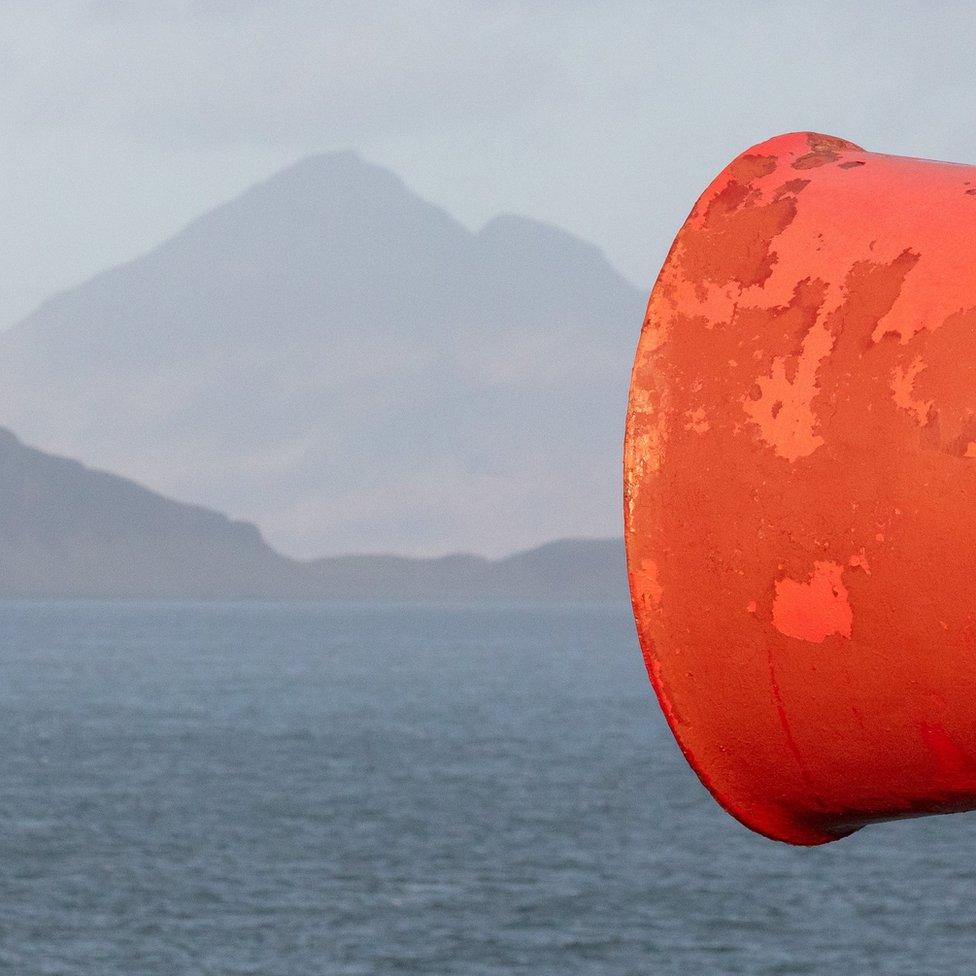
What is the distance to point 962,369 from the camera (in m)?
2.11

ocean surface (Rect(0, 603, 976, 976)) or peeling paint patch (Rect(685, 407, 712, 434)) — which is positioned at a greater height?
peeling paint patch (Rect(685, 407, 712, 434))

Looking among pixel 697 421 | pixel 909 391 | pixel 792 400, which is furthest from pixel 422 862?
pixel 909 391

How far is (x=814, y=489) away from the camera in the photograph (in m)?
2.25

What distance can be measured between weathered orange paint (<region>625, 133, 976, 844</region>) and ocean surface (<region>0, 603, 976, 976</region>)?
208 feet

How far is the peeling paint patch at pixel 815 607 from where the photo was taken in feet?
7.34

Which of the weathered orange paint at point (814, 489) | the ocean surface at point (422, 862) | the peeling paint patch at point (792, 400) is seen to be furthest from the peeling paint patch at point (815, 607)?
the ocean surface at point (422, 862)

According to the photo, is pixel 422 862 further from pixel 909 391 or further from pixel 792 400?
pixel 909 391

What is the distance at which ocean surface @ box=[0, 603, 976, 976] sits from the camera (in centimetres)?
6731

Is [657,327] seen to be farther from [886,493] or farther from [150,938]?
[150,938]

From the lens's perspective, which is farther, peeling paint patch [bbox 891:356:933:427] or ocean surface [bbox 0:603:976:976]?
ocean surface [bbox 0:603:976:976]

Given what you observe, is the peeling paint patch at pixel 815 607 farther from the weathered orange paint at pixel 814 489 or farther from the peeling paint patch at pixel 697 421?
the peeling paint patch at pixel 697 421

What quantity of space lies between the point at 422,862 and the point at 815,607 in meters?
82.5

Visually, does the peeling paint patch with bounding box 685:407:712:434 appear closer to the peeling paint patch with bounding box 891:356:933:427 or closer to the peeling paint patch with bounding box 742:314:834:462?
the peeling paint patch with bounding box 742:314:834:462

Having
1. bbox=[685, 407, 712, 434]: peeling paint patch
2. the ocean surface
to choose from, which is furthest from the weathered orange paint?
the ocean surface
